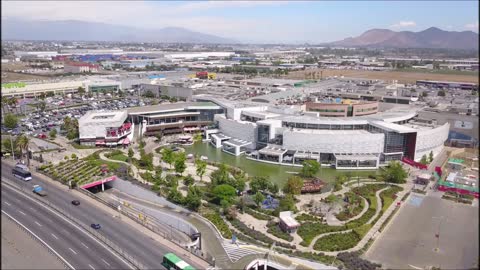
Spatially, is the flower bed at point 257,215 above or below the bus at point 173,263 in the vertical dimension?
below

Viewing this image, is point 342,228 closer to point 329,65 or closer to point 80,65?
point 80,65

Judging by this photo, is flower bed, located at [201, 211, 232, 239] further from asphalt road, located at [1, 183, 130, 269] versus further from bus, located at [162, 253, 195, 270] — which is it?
asphalt road, located at [1, 183, 130, 269]

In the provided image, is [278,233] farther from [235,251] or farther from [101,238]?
[101,238]

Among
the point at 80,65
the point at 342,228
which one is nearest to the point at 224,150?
the point at 342,228

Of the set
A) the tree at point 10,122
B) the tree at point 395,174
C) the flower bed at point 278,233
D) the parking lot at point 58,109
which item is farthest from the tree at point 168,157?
the tree at point 10,122

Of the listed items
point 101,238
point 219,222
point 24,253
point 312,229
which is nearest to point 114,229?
point 101,238

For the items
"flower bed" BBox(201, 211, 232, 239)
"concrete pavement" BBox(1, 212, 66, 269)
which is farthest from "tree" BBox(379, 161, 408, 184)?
"concrete pavement" BBox(1, 212, 66, 269)

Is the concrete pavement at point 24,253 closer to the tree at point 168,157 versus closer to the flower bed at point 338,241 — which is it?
the flower bed at point 338,241
